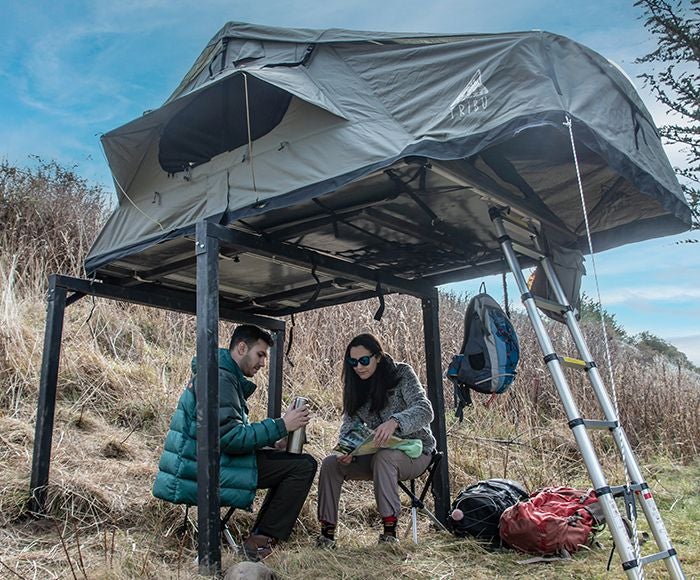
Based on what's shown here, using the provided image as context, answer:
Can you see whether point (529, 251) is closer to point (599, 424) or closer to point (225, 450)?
point (599, 424)

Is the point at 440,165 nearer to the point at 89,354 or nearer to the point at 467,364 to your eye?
the point at 467,364

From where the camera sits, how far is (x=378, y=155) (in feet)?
8.87

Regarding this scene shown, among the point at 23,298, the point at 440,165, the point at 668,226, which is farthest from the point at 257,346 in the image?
the point at 23,298

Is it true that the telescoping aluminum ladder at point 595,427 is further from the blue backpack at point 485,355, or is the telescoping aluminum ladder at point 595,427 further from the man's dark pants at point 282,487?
the man's dark pants at point 282,487

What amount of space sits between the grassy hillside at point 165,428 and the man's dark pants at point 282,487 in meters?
0.20

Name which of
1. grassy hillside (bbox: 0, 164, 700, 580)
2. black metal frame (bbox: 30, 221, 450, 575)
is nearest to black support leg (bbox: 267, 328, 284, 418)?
black metal frame (bbox: 30, 221, 450, 575)

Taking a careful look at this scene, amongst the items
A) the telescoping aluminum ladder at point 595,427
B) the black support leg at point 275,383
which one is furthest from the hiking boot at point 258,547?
the telescoping aluminum ladder at point 595,427

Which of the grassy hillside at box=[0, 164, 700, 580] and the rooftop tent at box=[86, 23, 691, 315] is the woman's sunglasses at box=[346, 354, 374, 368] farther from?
the grassy hillside at box=[0, 164, 700, 580]

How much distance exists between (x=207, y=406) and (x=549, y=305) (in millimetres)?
1759

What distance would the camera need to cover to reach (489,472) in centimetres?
562

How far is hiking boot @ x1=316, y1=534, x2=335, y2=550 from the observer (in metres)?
3.59

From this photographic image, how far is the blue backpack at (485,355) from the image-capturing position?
3.17m

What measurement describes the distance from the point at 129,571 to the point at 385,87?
99.5 inches

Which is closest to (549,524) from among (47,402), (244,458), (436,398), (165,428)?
(436,398)
